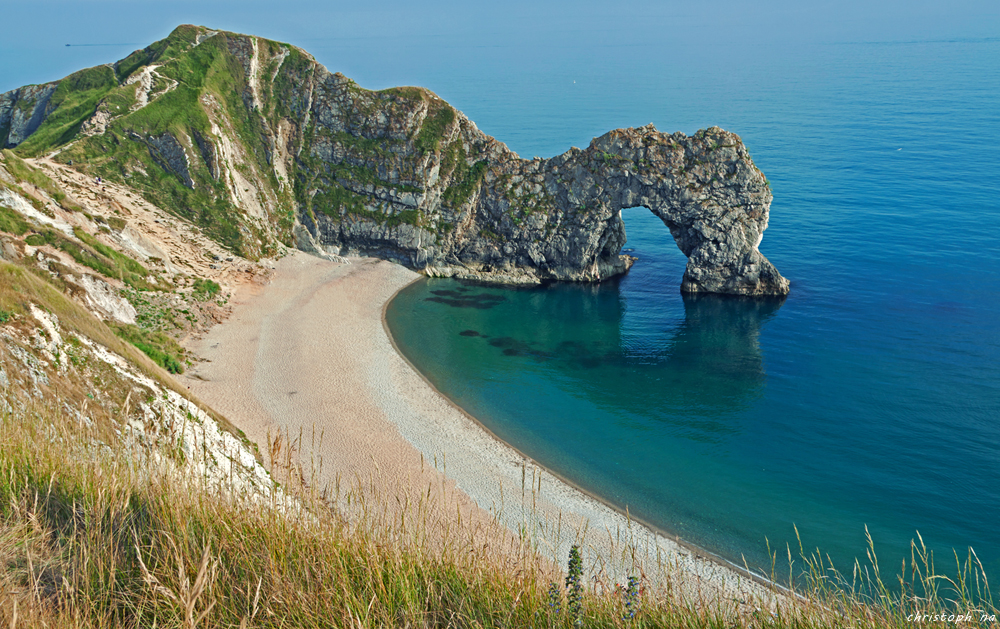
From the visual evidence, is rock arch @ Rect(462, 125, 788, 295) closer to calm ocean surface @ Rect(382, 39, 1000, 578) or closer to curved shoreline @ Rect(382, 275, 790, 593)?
calm ocean surface @ Rect(382, 39, 1000, 578)

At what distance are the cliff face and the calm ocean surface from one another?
5.93 meters

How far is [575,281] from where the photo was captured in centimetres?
7025

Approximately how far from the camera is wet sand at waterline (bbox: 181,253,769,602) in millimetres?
30594

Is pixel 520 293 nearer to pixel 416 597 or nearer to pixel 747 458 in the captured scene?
pixel 747 458

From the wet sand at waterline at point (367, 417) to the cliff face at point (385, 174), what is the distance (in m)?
13.7

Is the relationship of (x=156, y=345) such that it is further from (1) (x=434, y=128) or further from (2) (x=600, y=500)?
(1) (x=434, y=128)

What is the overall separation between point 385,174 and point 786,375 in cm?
4968

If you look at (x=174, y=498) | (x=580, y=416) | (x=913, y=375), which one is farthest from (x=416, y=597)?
(x=913, y=375)

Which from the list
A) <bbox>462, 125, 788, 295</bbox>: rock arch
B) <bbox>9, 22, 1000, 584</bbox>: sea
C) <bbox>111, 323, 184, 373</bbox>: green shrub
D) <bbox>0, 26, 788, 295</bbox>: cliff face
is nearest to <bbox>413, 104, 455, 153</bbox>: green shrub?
<bbox>0, 26, 788, 295</bbox>: cliff face

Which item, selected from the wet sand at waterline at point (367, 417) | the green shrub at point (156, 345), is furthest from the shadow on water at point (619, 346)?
the green shrub at point (156, 345)

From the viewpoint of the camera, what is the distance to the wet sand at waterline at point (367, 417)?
1204 inches

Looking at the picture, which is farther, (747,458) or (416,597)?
(747,458)

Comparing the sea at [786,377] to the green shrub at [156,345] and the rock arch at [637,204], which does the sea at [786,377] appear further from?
the green shrub at [156,345]

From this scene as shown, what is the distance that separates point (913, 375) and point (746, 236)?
21.6 metres
